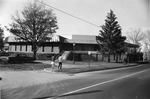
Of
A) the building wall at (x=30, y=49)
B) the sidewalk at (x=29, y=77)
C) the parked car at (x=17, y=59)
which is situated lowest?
the sidewalk at (x=29, y=77)

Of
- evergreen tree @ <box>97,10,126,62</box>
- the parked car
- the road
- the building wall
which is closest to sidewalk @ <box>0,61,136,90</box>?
the road

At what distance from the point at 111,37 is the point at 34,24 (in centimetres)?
1631

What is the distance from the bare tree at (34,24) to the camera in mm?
30062

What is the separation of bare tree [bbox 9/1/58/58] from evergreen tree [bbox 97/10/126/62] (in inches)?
467

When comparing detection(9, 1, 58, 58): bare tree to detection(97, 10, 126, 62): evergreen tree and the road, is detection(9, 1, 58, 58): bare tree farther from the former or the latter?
the road

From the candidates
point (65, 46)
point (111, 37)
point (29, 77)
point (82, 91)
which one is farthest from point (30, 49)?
point (82, 91)

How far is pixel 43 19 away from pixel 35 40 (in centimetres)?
426

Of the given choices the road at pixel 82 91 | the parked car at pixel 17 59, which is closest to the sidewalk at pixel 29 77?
the road at pixel 82 91

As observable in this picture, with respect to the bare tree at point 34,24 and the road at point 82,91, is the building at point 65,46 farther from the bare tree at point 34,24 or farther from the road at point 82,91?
the road at point 82,91

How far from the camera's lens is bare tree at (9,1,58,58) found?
3006 centimetres

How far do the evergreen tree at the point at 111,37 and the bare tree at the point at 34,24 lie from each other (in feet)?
38.9

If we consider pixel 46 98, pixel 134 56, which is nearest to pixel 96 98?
pixel 46 98

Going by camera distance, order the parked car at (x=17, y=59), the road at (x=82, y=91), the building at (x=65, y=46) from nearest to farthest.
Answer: the road at (x=82, y=91) < the parked car at (x=17, y=59) < the building at (x=65, y=46)

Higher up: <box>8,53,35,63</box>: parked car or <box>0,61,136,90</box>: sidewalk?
<box>8,53,35,63</box>: parked car
